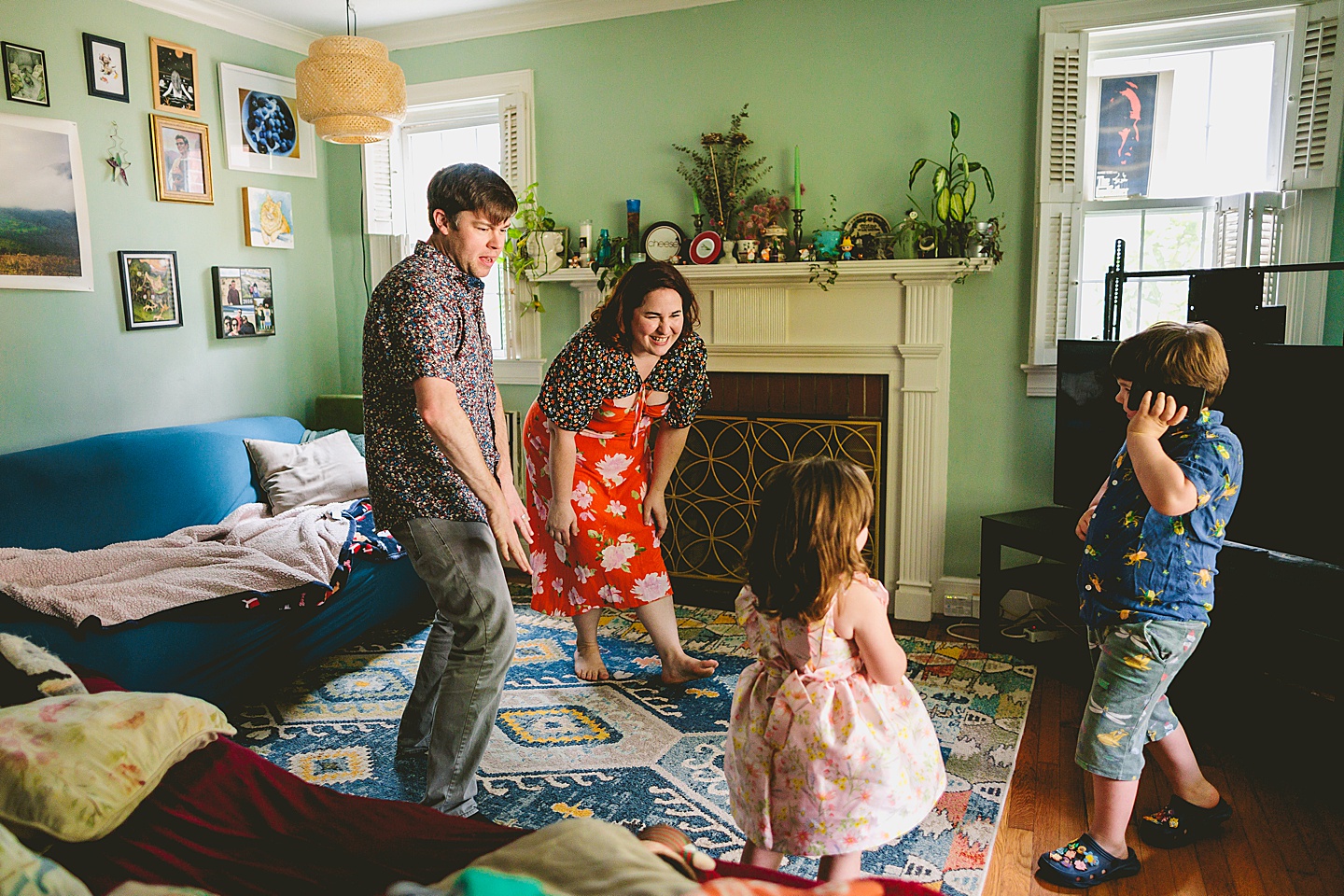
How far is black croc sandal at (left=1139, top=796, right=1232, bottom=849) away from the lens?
197cm

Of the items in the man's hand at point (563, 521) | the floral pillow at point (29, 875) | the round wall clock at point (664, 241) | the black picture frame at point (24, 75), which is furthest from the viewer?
the round wall clock at point (664, 241)

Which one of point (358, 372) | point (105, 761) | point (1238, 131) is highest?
point (1238, 131)

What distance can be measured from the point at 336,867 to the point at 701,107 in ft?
10.9

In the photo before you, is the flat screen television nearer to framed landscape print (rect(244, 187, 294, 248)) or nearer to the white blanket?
the white blanket

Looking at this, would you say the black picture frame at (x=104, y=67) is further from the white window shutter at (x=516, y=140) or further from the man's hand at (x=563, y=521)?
the man's hand at (x=563, y=521)

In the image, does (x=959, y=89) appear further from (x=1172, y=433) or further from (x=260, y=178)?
(x=260, y=178)

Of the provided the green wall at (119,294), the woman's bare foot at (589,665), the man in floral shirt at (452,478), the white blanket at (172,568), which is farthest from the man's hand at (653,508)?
the green wall at (119,294)

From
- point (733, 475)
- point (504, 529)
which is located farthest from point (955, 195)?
point (504, 529)

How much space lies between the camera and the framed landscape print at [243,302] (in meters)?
3.99

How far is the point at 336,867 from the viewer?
1.17 meters

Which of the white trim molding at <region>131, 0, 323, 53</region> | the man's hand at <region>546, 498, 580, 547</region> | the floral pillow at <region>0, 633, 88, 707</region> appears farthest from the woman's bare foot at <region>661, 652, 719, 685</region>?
the white trim molding at <region>131, 0, 323, 53</region>

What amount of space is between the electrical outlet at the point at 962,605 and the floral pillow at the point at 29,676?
2909 millimetres

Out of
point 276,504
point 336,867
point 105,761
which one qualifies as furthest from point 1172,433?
point 276,504

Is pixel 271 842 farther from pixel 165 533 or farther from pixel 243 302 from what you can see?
pixel 243 302
